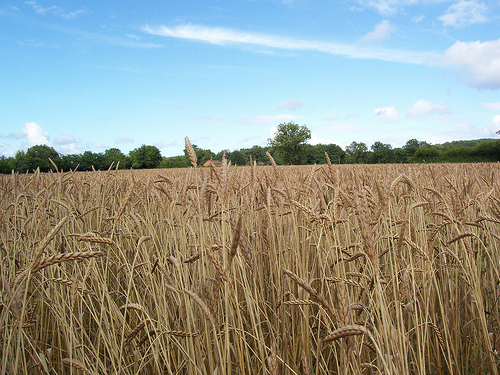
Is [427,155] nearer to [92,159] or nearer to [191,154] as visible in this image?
[191,154]

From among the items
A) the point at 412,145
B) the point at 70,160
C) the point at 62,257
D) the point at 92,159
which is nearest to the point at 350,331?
the point at 62,257

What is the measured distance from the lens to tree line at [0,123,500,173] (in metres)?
37.4

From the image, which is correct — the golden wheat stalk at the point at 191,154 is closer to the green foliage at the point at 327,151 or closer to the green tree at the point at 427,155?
the green tree at the point at 427,155

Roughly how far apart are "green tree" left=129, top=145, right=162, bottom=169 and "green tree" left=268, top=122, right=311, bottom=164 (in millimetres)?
25882

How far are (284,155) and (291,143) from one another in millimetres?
3131

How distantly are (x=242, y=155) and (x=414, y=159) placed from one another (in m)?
48.2

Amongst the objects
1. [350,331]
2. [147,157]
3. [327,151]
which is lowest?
[350,331]

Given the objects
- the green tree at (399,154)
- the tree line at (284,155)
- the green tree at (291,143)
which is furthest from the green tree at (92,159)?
the green tree at (399,154)

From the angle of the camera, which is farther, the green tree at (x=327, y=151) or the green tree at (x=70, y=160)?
the green tree at (x=327, y=151)

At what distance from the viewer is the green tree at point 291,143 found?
63375 mm

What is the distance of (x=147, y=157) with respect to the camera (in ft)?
198

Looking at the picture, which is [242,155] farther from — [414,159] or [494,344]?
[494,344]

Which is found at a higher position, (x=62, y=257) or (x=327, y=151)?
(x=327, y=151)

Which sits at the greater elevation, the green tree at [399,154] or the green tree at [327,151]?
the green tree at [327,151]
